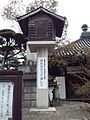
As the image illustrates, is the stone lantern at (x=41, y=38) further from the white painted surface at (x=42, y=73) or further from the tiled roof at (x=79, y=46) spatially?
the tiled roof at (x=79, y=46)

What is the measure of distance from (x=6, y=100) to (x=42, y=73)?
599 cm

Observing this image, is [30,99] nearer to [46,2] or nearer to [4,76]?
[4,76]

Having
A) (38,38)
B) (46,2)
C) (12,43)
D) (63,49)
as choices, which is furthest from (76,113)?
(46,2)

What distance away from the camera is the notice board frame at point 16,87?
13.9 feet

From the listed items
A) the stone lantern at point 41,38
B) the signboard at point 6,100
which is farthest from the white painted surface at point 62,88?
the signboard at point 6,100

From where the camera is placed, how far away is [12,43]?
45.8 feet

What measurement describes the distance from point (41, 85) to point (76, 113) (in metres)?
1.97

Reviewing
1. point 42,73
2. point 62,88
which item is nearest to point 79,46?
point 62,88

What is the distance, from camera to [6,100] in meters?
4.34

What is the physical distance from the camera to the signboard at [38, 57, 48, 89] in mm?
10148

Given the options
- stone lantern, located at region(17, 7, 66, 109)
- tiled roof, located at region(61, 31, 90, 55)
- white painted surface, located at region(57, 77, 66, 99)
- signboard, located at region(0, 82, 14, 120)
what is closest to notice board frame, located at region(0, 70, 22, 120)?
signboard, located at region(0, 82, 14, 120)

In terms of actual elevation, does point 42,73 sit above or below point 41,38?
below

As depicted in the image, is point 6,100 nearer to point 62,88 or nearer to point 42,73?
point 42,73

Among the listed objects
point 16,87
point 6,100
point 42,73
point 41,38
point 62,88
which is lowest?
point 6,100
